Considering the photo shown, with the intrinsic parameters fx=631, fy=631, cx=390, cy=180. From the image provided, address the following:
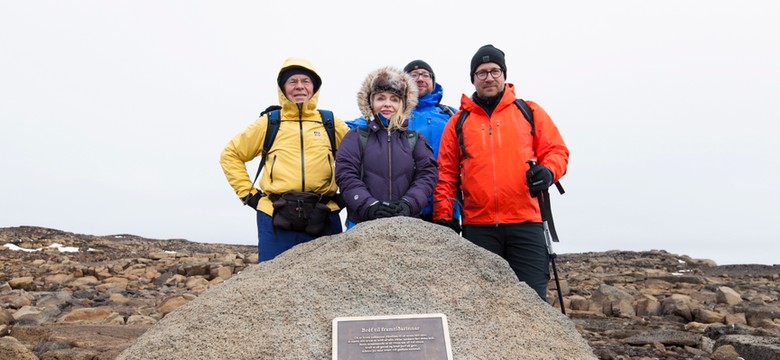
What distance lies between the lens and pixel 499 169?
17.0ft

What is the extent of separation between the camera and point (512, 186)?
516cm

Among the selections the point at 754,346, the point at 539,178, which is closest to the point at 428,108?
the point at 539,178

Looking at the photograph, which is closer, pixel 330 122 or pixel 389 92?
pixel 389 92

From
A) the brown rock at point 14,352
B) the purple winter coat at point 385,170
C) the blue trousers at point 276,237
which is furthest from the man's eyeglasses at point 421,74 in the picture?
the brown rock at point 14,352

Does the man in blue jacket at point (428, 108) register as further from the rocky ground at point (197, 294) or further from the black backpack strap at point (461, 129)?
the rocky ground at point (197, 294)

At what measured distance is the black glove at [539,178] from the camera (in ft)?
16.1

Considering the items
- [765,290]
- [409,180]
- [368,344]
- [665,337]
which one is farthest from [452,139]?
[765,290]

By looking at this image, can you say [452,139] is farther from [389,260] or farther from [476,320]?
[476,320]

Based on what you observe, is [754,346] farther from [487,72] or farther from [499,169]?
[487,72]

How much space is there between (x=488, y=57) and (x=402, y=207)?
1.58 metres

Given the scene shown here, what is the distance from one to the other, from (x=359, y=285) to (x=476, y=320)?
2.57ft

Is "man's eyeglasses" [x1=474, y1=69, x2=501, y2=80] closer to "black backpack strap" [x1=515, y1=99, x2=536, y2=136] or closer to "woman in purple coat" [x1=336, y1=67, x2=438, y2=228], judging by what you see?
"black backpack strap" [x1=515, y1=99, x2=536, y2=136]

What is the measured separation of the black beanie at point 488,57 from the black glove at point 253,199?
2.21 metres

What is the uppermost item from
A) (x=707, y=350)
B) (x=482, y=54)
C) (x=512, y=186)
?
(x=482, y=54)
